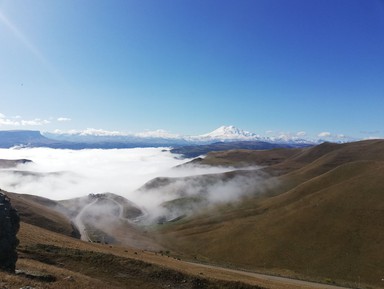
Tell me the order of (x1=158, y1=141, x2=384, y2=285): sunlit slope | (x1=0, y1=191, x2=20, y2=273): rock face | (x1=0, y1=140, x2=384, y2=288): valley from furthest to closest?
(x1=158, y1=141, x2=384, y2=285): sunlit slope → (x1=0, y1=140, x2=384, y2=288): valley → (x1=0, y1=191, x2=20, y2=273): rock face

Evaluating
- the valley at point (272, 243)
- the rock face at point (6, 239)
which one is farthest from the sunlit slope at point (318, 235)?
the rock face at point (6, 239)

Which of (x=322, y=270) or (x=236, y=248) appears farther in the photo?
(x=236, y=248)

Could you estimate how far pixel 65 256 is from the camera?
44219 millimetres

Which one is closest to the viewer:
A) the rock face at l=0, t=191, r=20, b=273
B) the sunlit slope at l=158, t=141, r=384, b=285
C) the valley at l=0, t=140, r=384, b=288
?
the rock face at l=0, t=191, r=20, b=273

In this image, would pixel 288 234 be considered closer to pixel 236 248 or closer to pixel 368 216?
pixel 236 248

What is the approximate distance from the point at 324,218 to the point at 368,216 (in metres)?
14.0

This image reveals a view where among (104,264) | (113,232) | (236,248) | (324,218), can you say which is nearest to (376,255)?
(324,218)

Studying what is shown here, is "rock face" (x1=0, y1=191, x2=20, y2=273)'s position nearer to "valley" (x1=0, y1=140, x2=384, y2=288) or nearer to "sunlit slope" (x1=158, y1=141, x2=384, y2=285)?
"valley" (x1=0, y1=140, x2=384, y2=288)

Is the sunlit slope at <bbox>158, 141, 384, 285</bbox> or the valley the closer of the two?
the valley

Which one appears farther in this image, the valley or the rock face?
the valley

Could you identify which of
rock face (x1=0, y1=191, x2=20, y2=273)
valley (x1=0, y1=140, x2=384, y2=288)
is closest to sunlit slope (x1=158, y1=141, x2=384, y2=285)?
valley (x1=0, y1=140, x2=384, y2=288)

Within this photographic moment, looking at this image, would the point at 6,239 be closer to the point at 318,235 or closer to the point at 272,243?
the point at 272,243

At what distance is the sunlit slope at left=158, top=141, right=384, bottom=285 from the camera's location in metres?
95.7

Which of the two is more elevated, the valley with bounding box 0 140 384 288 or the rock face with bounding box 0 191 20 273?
the rock face with bounding box 0 191 20 273
